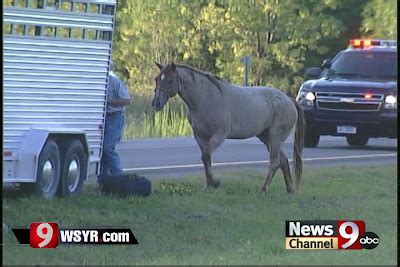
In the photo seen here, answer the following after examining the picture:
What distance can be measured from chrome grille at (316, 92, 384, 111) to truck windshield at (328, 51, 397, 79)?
2.87 ft

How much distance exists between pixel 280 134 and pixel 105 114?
2.73 m

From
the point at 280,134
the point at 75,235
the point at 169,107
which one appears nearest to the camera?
the point at 75,235

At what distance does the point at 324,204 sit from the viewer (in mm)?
14500

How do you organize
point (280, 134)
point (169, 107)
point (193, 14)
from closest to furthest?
1. point (280, 134)
2. point (169, 107)
3. point (193, 14)

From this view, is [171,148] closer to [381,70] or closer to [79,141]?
[381,70]

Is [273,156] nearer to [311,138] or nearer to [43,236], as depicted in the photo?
[43,236]

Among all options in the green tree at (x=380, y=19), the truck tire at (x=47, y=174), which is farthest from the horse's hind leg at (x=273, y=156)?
the green tree at (x=380, y=19)

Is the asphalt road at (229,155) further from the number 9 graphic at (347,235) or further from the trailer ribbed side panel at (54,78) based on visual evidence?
the number 9 graphic at (347,235)

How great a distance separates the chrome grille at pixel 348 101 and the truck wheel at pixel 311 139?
0.70m

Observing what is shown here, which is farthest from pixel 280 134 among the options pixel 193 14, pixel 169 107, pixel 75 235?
pixel 193 14

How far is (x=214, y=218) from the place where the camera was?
504 inches

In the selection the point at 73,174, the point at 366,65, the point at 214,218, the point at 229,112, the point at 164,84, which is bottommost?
the point at 214,218

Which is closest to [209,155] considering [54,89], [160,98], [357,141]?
[160,98]

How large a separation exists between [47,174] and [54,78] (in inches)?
43.2
